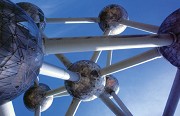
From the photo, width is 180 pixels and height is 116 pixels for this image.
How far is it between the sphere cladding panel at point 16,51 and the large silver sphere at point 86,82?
14.3 feet

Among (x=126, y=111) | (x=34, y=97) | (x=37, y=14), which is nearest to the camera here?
(x=126, y=111)

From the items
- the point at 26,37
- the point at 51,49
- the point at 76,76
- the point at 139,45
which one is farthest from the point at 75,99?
the point at 26,37

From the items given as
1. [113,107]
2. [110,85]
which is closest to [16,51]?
[113,107]

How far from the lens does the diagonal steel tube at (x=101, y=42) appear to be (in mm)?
6637

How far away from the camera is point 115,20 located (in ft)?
43.5

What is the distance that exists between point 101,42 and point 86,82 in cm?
283

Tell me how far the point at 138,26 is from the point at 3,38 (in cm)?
685

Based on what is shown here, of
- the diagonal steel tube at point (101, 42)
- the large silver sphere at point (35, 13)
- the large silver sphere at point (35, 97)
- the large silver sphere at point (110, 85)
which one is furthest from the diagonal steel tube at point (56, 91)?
the diagonal steel tube at point (101, 42)

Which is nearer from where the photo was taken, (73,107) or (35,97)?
(73,107)

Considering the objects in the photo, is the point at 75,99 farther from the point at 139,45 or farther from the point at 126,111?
the point at 139,45

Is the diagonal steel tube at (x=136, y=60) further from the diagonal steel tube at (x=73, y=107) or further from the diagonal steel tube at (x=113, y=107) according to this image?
the diagonal steel tube at (x=73, y=107)

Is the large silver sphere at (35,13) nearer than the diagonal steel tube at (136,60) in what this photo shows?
No

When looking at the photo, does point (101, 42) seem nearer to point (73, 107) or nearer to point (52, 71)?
point (52, 71)

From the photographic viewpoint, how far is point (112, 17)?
43.4 feet
